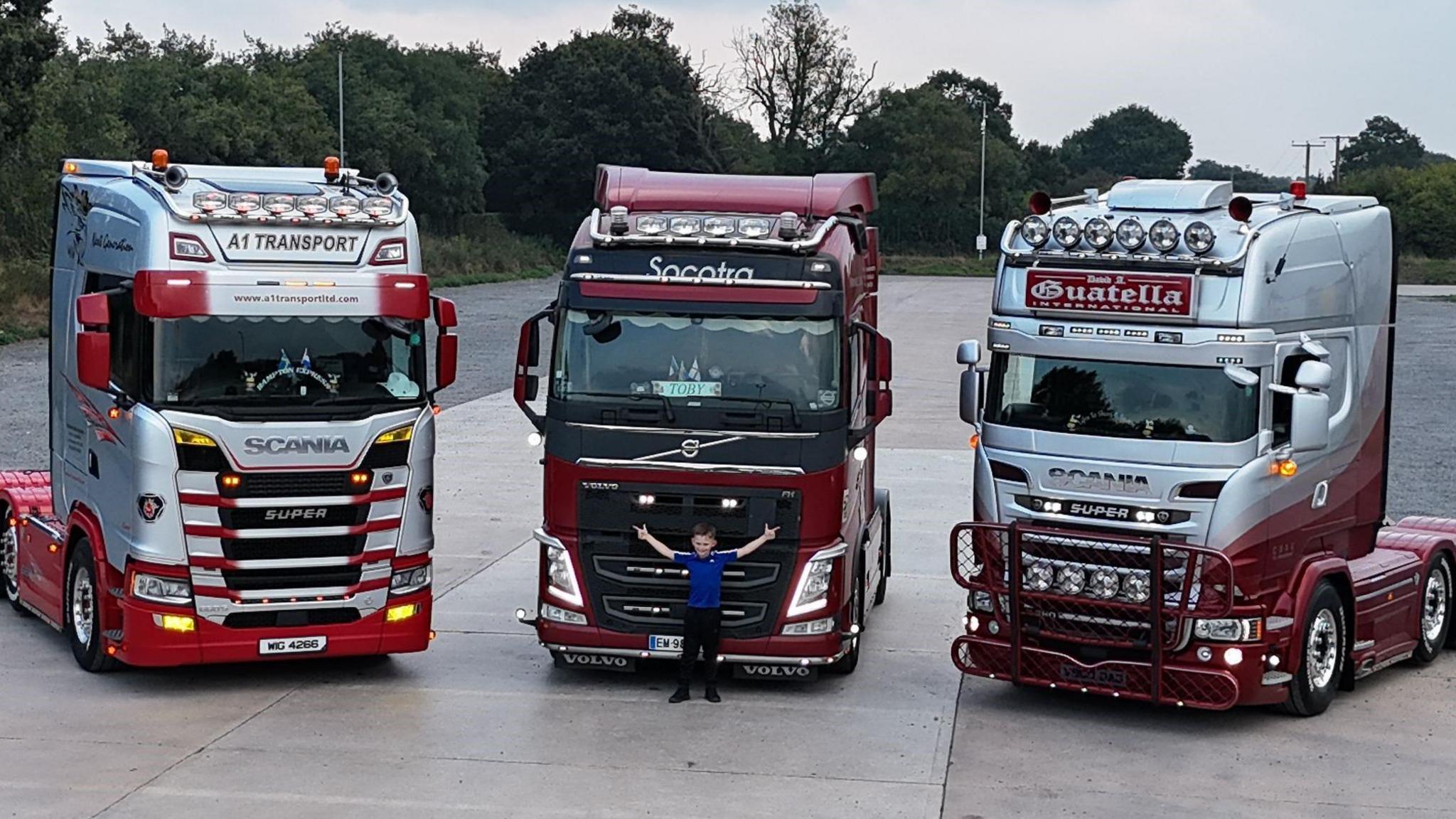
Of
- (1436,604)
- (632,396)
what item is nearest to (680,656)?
(632,396)

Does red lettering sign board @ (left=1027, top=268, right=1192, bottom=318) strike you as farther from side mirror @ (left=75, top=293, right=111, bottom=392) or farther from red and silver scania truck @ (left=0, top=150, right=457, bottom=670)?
side mirror @ (left=75, top=293, right=111, bottom=392)

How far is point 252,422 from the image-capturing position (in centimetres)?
1274

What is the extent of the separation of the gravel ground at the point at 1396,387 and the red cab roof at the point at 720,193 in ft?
38.4

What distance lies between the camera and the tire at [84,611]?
13508 mm

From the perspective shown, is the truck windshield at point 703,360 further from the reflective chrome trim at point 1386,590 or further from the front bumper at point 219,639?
the reflective chrome trim at point 1386,590

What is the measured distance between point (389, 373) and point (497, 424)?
17.1m

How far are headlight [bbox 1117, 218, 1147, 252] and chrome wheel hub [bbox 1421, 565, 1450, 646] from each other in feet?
15.7

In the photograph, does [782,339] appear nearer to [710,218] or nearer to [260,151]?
[710,218]

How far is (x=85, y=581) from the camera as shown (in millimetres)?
13828

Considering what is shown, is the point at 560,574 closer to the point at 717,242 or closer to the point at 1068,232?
the point at 717,242

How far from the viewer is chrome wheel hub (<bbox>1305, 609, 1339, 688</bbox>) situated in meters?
13.0

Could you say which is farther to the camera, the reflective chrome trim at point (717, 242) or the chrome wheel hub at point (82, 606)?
the chrome wheel hub at point (82, 606)

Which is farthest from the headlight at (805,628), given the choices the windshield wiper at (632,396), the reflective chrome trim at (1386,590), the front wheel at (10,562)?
the front wheel at (10,562)

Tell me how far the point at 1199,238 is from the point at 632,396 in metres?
4.22
